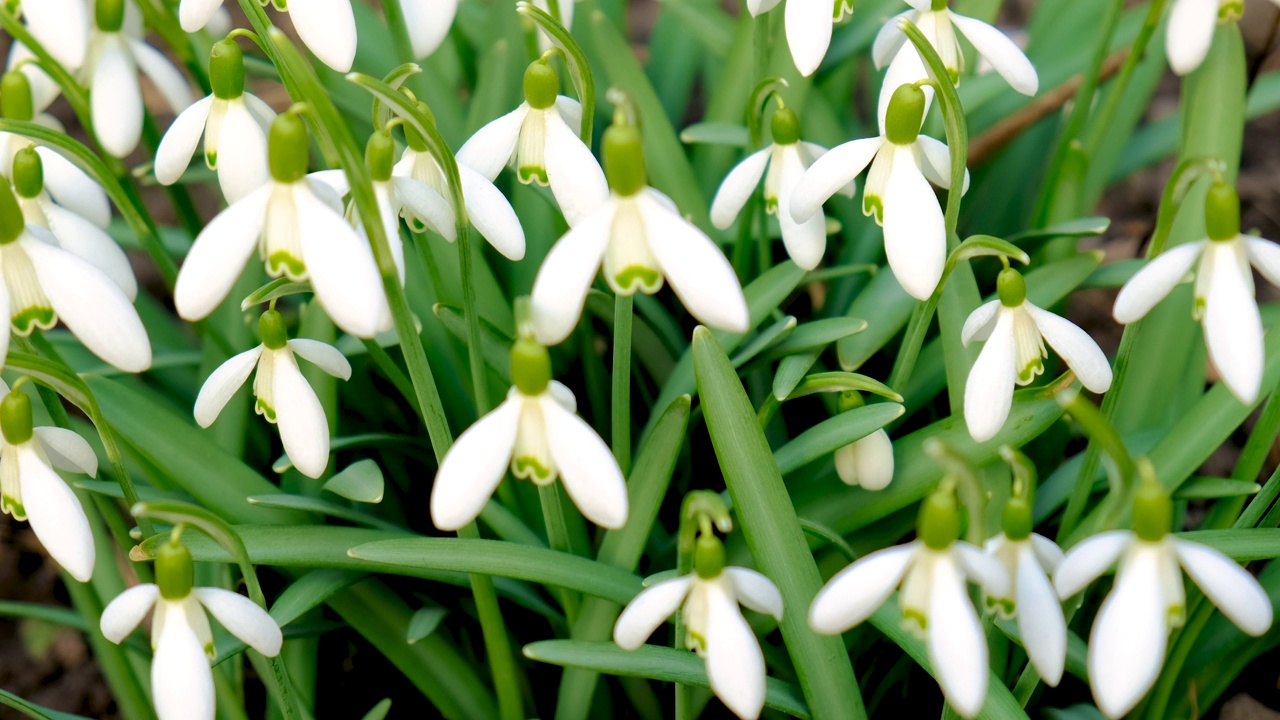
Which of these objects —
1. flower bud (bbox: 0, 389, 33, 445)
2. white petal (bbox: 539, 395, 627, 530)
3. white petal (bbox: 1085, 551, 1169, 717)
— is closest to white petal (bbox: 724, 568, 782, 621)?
white petal (bbox: 539, 395, 627, 530)

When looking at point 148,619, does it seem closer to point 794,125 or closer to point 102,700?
point 102,700

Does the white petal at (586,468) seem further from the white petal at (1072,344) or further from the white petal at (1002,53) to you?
the white petal at (1002,53)

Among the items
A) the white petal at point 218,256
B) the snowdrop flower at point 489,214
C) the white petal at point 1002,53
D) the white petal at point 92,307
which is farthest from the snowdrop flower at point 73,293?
the white petal at point 1002,53

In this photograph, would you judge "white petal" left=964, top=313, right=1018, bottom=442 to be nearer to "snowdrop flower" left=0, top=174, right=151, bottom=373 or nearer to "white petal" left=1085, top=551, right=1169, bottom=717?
"white petal" left=1085, top=551, right=1169, bottom=717

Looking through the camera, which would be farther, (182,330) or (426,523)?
(182,330)

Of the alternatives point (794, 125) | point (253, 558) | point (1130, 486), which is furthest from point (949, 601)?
point (253, 558)

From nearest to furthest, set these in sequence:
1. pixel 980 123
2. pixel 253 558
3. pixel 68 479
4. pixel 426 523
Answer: pixel 253 558 → pixel 68 479 → pixel 426 523 → pixel 980 123

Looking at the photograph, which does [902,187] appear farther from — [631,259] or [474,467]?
[474,467]

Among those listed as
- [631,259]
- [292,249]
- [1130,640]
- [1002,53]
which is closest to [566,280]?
[631,259]
